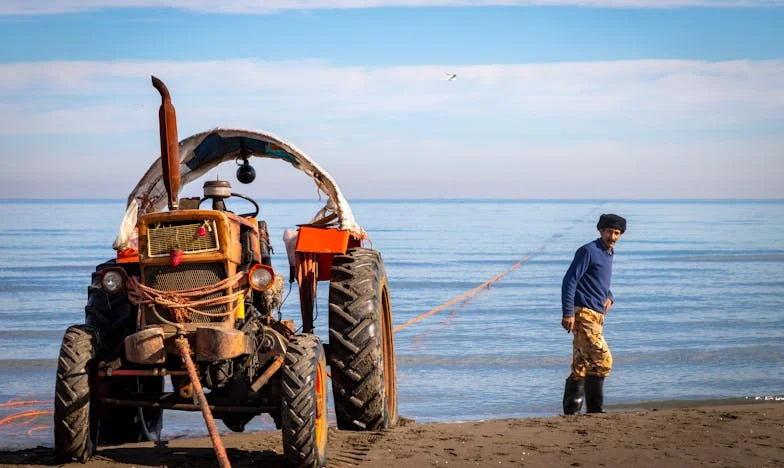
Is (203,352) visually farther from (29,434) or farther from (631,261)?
(631,261)

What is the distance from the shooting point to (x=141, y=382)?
25.5 ft

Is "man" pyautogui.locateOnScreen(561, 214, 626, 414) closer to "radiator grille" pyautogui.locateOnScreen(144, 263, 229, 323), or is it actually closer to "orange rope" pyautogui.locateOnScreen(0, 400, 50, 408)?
"radiator grille" pyautogui.locateOnScreen(144, 263, 229, 323)

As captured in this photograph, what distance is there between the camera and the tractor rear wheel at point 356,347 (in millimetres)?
7617

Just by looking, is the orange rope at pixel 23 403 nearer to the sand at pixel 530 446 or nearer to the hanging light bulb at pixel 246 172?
the sand at pixel 530 446

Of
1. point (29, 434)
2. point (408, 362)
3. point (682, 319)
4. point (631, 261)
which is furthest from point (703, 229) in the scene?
point (29, 434)

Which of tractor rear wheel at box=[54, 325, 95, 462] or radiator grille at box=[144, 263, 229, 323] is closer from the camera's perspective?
tractor rear wheel at box=[54, 325, 95, 462]

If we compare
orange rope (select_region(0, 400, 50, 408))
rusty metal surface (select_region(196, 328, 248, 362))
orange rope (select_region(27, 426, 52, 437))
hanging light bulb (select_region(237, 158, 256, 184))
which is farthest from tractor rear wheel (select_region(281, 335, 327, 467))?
orange rope (select_region(0, 400, 50, 408))

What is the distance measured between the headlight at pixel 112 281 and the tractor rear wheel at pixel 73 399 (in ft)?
1.13

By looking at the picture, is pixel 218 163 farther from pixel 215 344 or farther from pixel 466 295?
pixel 466 295

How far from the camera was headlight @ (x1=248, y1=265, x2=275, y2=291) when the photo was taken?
706cm

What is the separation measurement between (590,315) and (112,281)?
13.8 feet

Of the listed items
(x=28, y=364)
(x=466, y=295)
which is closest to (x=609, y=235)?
(x=28, y=364)

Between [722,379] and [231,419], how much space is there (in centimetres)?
724

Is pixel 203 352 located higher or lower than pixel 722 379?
higher
